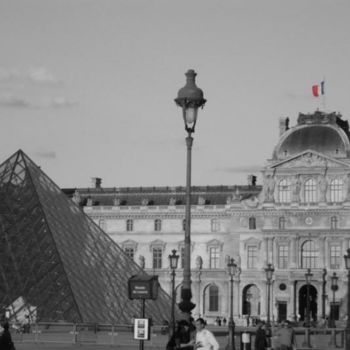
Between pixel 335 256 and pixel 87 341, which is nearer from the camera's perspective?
pixel 87 341

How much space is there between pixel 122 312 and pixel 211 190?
1920 inches

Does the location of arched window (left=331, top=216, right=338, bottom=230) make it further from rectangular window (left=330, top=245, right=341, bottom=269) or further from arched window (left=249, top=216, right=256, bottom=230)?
arched window (left=249, top=216, right=256, bottom=230)

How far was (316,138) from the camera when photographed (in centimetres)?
8556

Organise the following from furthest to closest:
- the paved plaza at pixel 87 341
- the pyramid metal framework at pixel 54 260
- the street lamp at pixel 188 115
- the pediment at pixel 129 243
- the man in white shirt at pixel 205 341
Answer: the pediment at pixel 129 243 → the pyramid metal framework at pixel 54 260 → the paved plaza at pixel 87 341 → the street lamp at pixel 188 115 → the man in white shirt at pixel 205 341

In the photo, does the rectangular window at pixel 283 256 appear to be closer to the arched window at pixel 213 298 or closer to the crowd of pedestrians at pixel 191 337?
the arched window at pixel 213 298

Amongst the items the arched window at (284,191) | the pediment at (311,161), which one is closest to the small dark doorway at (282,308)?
the arched window at (284,191)

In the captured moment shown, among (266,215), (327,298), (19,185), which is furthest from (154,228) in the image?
(19,185)

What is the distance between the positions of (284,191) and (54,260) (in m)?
43.2

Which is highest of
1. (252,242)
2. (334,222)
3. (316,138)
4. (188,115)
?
(316,138)

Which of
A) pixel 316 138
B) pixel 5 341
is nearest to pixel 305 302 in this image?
pixel 316 138

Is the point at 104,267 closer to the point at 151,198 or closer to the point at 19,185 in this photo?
the point at 19,185

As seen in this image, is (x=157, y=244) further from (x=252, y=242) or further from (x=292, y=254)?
(x=292, y=254)

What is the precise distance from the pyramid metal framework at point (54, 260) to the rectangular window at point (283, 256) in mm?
36826

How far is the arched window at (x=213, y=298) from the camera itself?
90.2m
